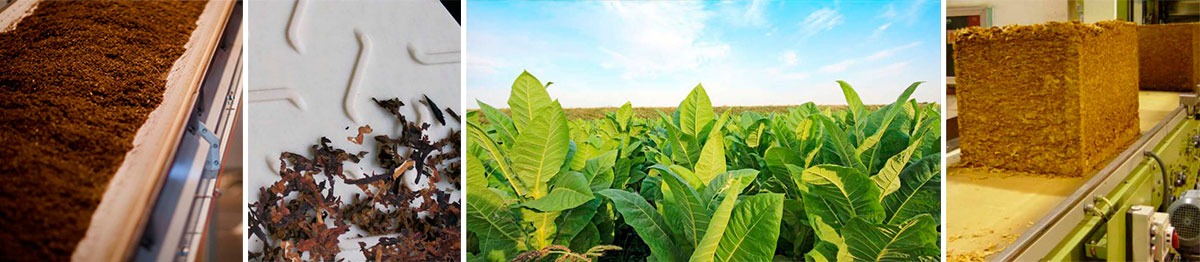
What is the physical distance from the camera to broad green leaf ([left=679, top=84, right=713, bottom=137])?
40.2 inches

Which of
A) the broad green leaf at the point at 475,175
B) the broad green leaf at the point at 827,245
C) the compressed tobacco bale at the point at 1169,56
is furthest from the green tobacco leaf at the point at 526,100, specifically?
the compressed tobacco bale at the point at 1169,56

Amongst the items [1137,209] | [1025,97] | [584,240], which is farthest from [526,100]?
[1137,209]

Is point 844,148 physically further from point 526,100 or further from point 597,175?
point 526,100

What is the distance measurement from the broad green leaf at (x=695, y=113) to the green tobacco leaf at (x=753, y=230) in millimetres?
153

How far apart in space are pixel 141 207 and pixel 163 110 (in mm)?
213

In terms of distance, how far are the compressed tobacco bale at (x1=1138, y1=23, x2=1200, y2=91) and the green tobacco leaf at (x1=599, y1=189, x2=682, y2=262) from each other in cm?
91

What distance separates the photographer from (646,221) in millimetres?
884

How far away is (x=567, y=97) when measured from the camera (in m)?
1.10

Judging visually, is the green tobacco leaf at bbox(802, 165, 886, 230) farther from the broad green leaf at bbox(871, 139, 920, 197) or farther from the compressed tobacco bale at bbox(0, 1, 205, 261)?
the compressed tobacco bale at bbox(0, 1, 205, 261)

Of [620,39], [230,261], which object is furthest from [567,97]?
[230,261]

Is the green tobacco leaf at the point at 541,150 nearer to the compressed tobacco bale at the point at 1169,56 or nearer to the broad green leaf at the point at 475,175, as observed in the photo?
the broad green leaf at the point at 475,175

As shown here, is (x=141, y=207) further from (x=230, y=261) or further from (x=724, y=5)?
(x=724, y=5)

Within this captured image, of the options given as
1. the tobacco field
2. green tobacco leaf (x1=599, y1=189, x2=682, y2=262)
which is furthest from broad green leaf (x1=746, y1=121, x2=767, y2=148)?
green tobacco leaf (x1=599, y1=189, x2=682, y2=262)

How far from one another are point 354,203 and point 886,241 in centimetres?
94
